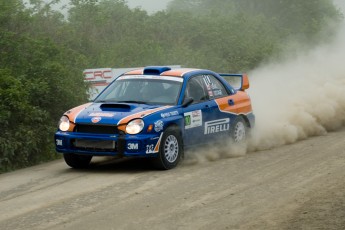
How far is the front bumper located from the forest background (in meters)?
1.67

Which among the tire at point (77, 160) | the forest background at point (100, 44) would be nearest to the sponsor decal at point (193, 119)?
the tire at point (77, 160)

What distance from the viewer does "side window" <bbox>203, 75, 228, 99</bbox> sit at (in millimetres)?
12382

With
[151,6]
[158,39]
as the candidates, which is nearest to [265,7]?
[151,6]

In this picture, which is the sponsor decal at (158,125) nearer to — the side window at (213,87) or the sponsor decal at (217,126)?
the sponsor decal at (217,126)

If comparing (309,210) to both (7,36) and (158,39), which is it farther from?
(158,39)

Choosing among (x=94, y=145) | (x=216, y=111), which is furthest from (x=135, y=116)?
(x=216, y=111)

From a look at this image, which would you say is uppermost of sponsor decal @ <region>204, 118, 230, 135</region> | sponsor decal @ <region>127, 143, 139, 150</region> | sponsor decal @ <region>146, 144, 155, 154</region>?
sponsor decal @ <region>204, 118, 230, 135</region>

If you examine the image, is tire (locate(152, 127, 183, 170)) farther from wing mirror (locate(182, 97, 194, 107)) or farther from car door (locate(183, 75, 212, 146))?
wing mirror (locate(182, 97, 194, 107))

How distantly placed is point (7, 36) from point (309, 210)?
8935mm

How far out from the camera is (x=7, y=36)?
14766mm

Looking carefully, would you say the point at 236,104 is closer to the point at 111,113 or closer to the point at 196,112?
the point at 196,112

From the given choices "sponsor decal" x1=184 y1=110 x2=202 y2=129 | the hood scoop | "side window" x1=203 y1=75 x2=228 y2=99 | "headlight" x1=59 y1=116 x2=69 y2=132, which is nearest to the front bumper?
"headlight" x1=59 y1=116 x2=69 y2=132

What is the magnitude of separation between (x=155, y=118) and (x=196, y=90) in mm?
1565

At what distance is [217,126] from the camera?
12.3m
